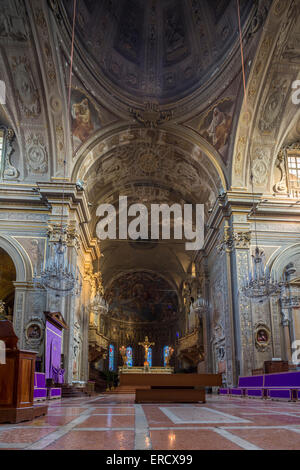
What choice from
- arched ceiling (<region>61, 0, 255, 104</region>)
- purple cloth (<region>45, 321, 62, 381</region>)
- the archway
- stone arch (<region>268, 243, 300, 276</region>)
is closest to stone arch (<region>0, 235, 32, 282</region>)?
purple cloth (<region>45, 321, 62, 381</region>)

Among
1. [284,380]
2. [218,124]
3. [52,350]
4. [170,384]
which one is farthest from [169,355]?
[170,384]

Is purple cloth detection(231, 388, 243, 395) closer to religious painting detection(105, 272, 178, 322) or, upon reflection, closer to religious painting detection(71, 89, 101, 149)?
religious painting detection(71, 89, 101, 149)

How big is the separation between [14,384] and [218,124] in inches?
542

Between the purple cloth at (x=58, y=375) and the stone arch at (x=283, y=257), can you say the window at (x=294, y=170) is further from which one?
the purple cloth at (x=58, y=375)

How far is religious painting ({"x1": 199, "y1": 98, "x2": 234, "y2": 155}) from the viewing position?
1532 cm

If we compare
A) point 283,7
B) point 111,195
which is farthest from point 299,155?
point 111,195

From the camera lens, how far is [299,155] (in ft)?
54.2

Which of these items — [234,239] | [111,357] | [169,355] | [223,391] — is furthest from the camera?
[111,357]

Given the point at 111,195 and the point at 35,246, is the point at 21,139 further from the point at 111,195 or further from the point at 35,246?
the point at 111,195

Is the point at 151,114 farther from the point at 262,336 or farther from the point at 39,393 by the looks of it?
the point at 39,393

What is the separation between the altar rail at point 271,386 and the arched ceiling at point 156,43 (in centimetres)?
1055

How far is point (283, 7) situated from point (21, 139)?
980 centimetres

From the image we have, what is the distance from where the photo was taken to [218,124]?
1586 centimetres
